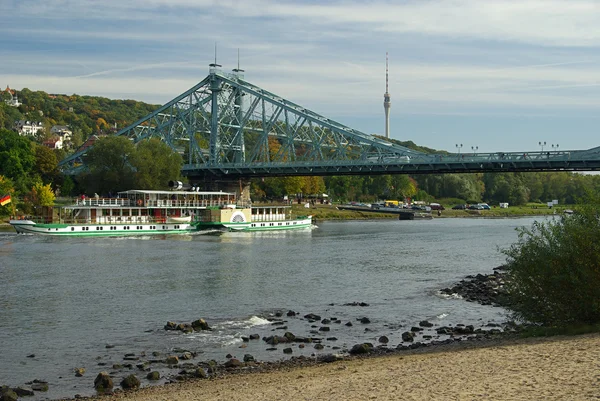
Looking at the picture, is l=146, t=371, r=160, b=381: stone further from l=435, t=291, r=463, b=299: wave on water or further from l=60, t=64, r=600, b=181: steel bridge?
l=60, t=64, r=600, b=181: steel bridge

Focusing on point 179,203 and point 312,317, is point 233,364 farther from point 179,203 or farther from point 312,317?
point 179,203

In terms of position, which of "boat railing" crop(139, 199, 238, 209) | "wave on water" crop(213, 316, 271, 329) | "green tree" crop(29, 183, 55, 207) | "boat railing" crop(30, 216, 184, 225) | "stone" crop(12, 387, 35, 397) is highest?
"green tree" crop(29, 183, 55, 207)

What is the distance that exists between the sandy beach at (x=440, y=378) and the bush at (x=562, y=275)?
7.54 ft

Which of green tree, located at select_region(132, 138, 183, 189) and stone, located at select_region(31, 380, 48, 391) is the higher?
green tree, located at select_region(132, 138, 183, 189)

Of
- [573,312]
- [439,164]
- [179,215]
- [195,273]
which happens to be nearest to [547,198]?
[439,164]

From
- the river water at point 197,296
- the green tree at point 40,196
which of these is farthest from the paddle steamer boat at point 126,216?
the green tree at point 40,196

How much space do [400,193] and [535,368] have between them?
149 meters

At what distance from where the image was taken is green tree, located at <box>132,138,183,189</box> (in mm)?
91500

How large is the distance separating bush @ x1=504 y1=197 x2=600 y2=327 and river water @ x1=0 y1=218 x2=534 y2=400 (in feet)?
14.8

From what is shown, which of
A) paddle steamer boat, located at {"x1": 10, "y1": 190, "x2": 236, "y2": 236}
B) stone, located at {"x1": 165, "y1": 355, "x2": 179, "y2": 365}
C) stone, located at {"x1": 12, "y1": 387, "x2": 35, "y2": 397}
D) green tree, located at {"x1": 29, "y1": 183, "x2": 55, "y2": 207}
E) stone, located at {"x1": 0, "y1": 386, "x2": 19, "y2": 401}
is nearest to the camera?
stone, located at {"x1": 0, "y1": 386, "x2": 19, "y2": 401}

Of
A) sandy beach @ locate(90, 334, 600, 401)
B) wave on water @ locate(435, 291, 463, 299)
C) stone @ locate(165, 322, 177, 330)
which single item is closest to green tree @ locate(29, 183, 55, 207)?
wave on water @ locate(435, 291, 463, 299)

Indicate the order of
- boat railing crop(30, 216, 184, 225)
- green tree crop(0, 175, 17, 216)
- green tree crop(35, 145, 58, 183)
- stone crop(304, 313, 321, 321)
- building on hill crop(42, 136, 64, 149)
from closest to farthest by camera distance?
stone crop(304, 313, 321, 321) → boat railing crop(30, 216, 184, 225) → green tree crop(0, 175, 17, 216) → green tree crop(35, 145, 58, 183) → building on hill crop(42, 136, 64, 149)

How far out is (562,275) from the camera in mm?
23422

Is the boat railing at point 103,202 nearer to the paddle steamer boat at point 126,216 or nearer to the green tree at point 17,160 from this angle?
the paddle steamer boat at point 126,216
